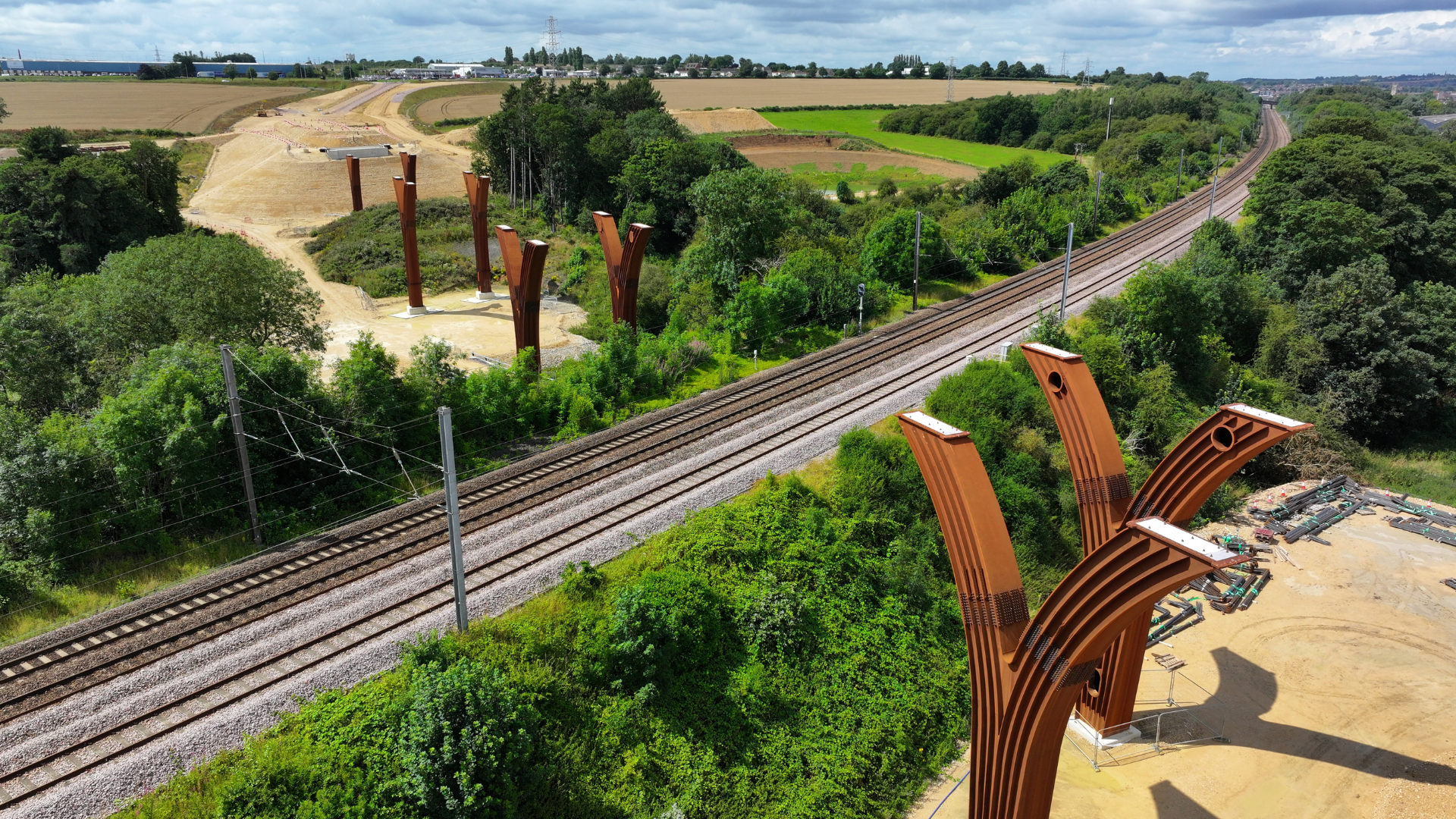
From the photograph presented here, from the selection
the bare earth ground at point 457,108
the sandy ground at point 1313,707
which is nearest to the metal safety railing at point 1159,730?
the sandy ground at point 1313,707

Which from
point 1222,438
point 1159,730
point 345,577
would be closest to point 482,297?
point 345,577

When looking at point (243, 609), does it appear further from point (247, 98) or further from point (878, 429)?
point (247, 98)

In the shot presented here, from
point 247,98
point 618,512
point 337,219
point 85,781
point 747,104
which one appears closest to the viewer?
point 85,781

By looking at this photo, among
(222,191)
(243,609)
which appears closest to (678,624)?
(243,609)

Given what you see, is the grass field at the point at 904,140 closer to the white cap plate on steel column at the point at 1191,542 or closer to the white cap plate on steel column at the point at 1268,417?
the white cap plate on steel column at the point at 1268,417

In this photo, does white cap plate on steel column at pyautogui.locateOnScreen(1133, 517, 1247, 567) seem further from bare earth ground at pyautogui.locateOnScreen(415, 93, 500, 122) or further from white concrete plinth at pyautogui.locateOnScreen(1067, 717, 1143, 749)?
bare earth ground at pyautogui.locateOnScreen(415, 93, 500, 122)

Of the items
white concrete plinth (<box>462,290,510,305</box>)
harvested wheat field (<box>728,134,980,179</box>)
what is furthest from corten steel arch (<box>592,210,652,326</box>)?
harvested wheat field (<box>728,134,980,179</box>)
